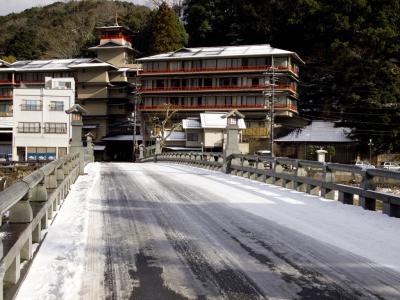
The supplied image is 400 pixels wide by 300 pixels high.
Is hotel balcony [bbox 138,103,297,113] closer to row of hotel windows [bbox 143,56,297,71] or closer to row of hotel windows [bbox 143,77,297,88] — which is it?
row of hotel windows [bbox 143,77,297,88]

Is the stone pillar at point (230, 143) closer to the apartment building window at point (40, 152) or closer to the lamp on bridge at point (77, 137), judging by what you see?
the lamp on bridge at point (77, 137)

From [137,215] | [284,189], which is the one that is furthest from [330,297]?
[284,189]

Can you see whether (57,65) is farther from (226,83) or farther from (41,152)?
(226,83)

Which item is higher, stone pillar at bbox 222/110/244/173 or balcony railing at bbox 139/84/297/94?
balcony railing at bbox 139/84/297/94

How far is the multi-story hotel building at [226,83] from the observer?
71625 mm

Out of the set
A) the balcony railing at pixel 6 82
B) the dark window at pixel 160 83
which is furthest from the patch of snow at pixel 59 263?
the balcony railing at pixel 6 82

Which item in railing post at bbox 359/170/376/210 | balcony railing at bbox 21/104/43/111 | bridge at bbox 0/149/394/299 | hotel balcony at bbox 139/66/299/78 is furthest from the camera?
balcony railing at bbox 21/104/43/111

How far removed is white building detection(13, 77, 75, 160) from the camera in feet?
236

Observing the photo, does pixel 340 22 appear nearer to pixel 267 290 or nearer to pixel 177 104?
pixel 177 104

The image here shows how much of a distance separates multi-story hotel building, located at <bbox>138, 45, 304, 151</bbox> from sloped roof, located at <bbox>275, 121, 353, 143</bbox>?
4.01 meters

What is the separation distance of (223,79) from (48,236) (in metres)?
68.9

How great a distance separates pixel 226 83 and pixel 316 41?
17280mm

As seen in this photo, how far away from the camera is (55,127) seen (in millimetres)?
72625

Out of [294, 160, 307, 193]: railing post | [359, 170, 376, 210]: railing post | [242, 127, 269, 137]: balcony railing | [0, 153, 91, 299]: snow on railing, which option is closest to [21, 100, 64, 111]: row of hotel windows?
[242, 127, 269, 137]: balcony railing
